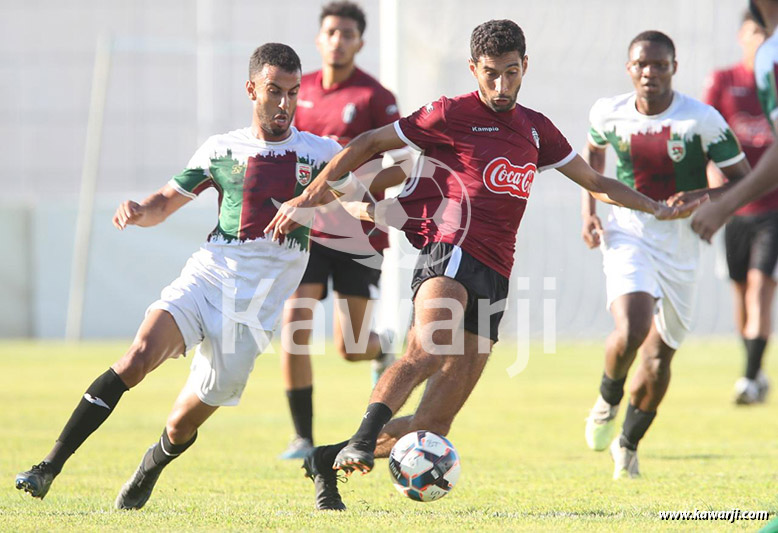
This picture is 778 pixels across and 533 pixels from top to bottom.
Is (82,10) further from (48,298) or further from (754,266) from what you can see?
(754,266)

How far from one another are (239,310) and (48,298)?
51.5 ft

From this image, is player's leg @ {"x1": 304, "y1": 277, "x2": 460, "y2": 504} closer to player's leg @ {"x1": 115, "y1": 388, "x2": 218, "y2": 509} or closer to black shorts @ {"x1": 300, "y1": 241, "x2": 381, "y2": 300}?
player's leg @ {"x1": 115, "y1": 388, "x2": 218, "y2": 509}

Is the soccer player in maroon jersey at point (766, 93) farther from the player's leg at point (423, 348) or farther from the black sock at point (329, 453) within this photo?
the black sock at point (329, 453)

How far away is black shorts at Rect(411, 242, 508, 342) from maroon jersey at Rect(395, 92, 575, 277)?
4 cm

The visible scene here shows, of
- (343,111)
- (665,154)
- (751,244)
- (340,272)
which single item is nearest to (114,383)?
(340,272)

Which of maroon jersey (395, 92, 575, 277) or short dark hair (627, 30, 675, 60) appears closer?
maroon jersey (395, 92, 575, 277)

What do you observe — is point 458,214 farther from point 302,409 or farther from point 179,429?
point 302,409

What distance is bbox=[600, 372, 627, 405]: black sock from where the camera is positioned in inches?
267

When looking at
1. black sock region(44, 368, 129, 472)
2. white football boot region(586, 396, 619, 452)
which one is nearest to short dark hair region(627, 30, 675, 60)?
white football boot region(586, 396, 619, 452)

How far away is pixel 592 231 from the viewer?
22.7 ft

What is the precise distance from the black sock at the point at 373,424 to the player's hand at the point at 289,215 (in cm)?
93

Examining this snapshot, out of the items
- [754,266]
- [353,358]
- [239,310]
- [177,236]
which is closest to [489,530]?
[239,310]

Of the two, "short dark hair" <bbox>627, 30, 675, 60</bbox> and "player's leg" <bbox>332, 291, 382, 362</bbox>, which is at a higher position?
"short dark hair" <bbox>627, 30, 675, 60</bbox>

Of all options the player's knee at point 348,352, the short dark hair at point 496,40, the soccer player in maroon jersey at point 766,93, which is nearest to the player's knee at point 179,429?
the short dark hair at point 496,40
